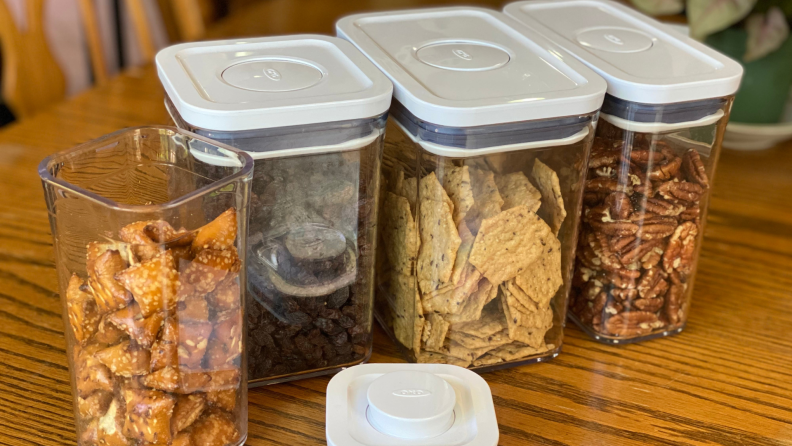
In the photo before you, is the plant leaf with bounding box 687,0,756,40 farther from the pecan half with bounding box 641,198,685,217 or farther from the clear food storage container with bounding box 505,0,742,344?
the pecan half with bounding box 641,198,685,217

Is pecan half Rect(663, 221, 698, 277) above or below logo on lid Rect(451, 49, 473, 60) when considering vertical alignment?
below

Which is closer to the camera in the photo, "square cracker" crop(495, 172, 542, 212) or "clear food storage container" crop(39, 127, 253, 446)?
"clear food storage container" crop(39, 127, 253, 446)

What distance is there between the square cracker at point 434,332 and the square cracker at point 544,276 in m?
0.07

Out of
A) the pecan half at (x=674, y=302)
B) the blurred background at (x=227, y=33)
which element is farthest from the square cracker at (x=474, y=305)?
the blurred background at (x=227, y=33)

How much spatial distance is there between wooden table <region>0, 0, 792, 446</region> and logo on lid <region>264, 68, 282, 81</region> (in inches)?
10.4

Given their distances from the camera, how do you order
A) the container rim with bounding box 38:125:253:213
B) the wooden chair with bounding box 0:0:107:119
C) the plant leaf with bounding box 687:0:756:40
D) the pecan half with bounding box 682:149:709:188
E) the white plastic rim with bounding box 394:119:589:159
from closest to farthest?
the container rim with bounding box 38:125:253:213, the white plastic rim with bounding box 394:119:589:159, the pecan half with bounding box 682:149:709:188, the plant leaf with bounding box 687:0:756:40, the wooden chair with bounding box 0:0:107:119

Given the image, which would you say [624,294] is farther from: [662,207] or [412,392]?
[412,392]

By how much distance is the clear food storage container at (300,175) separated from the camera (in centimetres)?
56

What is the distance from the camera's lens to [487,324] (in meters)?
0.67

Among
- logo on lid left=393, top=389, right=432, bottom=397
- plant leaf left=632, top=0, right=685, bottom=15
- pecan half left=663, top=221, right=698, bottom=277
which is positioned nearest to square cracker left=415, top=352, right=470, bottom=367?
logo on lid left=393, top=389, right=432, bottom=397

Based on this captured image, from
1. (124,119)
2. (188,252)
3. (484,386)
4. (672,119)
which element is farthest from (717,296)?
(124,119)

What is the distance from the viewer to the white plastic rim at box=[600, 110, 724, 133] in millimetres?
654

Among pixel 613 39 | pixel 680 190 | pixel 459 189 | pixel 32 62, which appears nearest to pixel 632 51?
pixel 613 39

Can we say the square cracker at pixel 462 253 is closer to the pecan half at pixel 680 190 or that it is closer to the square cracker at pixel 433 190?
the square cracker at pixel 433 190
